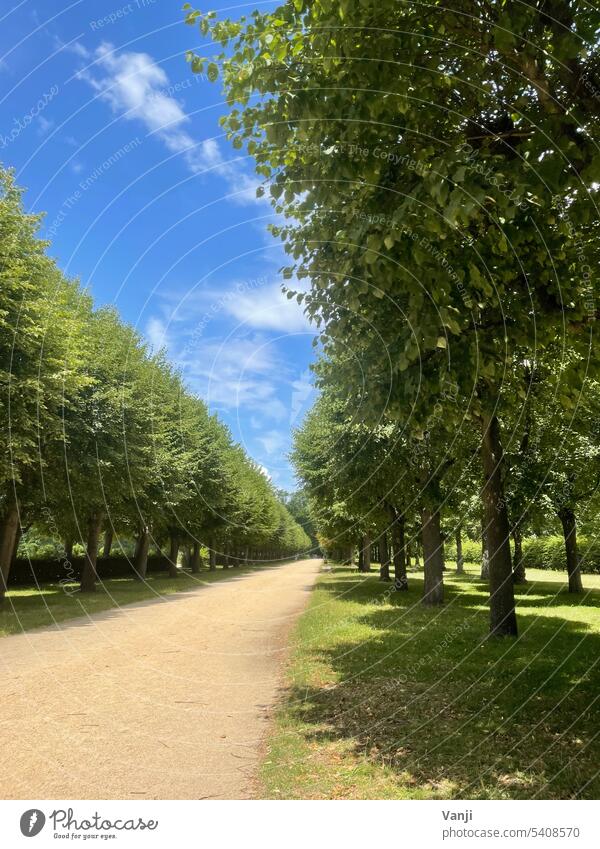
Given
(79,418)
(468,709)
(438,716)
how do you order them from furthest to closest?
(79,418), (468,709), (438,716)

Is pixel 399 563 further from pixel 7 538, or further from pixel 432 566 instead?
pixel 7 538

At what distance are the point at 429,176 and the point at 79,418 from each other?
23.6 m

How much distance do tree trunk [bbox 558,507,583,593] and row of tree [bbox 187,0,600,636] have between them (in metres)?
23.7

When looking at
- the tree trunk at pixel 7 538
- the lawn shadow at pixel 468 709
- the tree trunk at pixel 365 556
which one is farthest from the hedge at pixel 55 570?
the lawn shadow at pixel 468 709

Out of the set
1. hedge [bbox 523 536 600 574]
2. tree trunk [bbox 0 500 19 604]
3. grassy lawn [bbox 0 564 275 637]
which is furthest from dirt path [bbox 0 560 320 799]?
hedge [bbox 523 536 600 574]

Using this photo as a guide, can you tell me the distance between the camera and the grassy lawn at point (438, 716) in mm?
6648

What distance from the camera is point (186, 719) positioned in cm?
934

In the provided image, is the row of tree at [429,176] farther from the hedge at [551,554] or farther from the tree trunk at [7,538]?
the hedge at [551,554]

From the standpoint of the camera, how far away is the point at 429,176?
22.7ft

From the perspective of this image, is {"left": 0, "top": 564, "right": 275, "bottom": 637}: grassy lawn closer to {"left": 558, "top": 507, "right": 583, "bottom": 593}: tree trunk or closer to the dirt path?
the dirt path

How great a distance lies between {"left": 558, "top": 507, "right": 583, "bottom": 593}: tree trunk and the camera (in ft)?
103

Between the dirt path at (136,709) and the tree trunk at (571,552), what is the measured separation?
63.5ft

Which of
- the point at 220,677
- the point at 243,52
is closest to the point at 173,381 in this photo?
the point at 220,677

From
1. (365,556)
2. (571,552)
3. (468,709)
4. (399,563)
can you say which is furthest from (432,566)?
(365,556)
